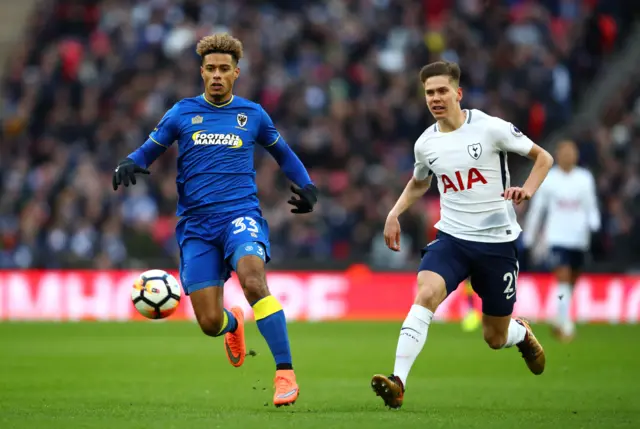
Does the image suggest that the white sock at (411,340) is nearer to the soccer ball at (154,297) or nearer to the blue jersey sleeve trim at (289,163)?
the blue jersey sleeve trim at (289,163)

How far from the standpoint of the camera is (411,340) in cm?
839

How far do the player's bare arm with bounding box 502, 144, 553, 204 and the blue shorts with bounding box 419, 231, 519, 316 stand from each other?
0.46 meters

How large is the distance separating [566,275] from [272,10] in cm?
1189

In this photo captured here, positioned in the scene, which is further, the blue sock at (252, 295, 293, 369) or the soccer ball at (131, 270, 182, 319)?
the soccer ball at (131, 270, 182, 319)

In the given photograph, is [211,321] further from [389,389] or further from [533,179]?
[533,179]

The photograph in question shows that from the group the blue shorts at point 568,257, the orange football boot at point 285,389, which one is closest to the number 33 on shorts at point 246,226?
the orange football boot at point 285,389

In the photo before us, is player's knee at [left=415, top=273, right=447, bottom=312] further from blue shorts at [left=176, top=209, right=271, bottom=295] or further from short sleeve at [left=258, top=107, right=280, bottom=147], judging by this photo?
short sleeve at [left=258, top=107, right=280, bottom=147]

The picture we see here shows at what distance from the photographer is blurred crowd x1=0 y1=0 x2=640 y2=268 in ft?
72.8

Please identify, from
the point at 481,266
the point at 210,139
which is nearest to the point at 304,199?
the point at 210,139

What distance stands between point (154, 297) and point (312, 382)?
2132mm

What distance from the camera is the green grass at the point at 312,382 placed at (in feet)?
26.0

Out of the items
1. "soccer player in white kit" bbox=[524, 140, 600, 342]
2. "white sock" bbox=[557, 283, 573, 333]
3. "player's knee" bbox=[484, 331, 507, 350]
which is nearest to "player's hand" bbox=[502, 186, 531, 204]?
"player's knee" bbox=[484, 331, 507, 350]

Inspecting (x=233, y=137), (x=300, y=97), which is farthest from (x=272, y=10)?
(x=233, y=137)

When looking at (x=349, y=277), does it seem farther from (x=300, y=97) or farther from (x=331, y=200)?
(x=300, y=97)
